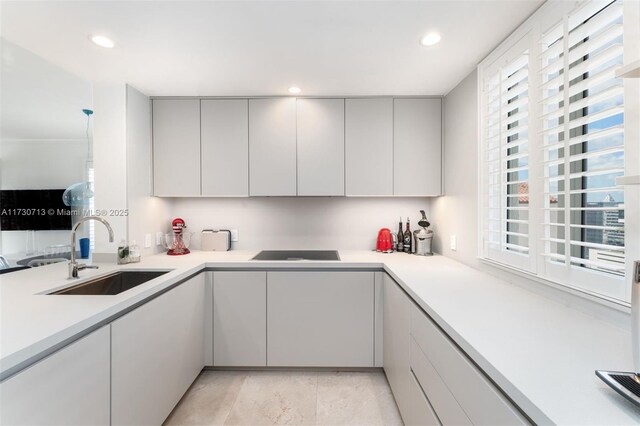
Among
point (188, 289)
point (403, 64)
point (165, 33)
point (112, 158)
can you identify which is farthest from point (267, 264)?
point (403, 64)

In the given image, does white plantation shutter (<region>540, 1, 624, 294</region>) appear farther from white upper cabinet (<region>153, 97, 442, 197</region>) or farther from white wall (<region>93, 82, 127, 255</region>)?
white wall (<region>93, 82, 127, 255</region>)

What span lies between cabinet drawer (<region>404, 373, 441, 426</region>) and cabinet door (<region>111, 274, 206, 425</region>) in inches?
54.2

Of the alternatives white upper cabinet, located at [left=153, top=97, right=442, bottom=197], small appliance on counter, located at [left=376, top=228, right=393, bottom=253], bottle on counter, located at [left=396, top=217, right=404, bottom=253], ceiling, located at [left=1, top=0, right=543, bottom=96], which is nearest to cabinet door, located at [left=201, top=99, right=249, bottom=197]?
white upper cabinet, located at [left=153, top=97, right=442, bottom=197]

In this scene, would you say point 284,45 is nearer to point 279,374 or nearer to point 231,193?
point 231,193

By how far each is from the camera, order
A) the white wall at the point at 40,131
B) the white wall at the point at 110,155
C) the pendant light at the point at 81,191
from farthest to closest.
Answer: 1. the pendant light at the point at 81,191
2. the white wall at the point at 110,155
3. the white wall at the point at 40,131

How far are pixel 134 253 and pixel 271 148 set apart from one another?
1.36m

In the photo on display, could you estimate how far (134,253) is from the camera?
2.09 meters

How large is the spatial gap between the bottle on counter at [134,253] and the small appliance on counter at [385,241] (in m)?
2.01

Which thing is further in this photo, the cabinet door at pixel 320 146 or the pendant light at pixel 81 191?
the cabinet door at pixel 320 146

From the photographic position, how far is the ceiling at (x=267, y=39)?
53.1 inches

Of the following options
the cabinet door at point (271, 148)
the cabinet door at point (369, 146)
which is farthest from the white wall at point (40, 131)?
the cabinet door at point (369, 146)

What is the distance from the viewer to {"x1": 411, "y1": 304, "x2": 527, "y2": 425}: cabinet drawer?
72 centimetres

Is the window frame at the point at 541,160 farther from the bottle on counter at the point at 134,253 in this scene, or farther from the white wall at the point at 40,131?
the white wall at the point at 40,131

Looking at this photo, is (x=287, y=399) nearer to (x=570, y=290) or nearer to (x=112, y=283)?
(x=112, y=283)
